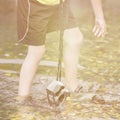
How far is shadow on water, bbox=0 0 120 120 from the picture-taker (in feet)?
16.7

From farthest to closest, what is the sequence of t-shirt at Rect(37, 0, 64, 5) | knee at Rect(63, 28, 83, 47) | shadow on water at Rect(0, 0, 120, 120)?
knee at Rect(63, 28, 83, 47) → shadow on water at Rect(0, 0, 120, 120) → t-shirt at Rect(37, 0, 64, 5)

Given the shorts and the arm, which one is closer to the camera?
the shorts

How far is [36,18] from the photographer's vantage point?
16.3 feet

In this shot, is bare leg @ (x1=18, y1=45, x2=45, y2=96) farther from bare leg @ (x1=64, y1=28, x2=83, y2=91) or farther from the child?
bare leg @ (x1=64, y1=28, x2=83, y2=91)

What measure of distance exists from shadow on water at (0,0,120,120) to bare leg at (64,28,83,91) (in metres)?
0.22

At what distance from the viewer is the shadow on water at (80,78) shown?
200 inches

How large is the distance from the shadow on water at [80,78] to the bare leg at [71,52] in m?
0.22

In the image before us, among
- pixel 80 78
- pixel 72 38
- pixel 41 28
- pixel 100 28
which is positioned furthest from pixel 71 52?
pixel 80 78

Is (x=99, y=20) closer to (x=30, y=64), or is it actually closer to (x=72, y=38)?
(x=72, y=38)

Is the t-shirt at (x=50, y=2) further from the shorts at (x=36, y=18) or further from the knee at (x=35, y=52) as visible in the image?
the knee at (x=35, y=52)

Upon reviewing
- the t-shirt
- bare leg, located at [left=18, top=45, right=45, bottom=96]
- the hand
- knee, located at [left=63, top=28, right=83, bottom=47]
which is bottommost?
bare leg, located at [left=18, top=45, right=45, bottom=96]

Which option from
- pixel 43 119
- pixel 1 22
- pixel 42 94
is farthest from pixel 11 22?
pixel 43 119

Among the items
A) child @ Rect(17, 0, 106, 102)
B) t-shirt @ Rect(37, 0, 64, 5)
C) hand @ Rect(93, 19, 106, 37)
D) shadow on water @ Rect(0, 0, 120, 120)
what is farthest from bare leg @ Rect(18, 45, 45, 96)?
hand @ Rect(93, 19, 106, 37)

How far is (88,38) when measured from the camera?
8.59 meters
